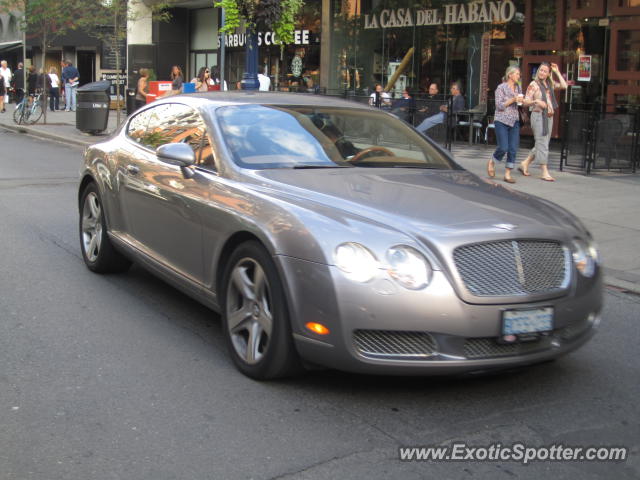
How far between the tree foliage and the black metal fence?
5481mm

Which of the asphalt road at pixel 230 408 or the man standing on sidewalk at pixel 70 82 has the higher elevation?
the man standing on sidewalk at pixel 70 82

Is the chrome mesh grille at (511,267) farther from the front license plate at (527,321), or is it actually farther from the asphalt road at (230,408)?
the asphalt road at (230,408)

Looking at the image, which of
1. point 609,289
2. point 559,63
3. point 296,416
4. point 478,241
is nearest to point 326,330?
point 296,416

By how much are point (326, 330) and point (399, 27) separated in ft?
69.9

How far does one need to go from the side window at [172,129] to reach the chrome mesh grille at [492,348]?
7.02 ft

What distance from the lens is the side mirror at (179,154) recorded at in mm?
5383

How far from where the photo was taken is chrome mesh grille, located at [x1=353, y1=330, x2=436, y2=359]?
4.21 meters

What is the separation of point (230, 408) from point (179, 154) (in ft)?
5.91

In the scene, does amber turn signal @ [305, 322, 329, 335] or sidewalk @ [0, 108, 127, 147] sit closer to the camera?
amber turn signal @ [305, 322, 329, 335]

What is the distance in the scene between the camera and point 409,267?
4.18m

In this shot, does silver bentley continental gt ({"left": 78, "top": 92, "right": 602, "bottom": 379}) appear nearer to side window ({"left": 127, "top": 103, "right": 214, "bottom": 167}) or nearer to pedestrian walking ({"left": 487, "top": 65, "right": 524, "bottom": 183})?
side window ({"left": 127, "top": 103, "right": 214, "bottom": 167})

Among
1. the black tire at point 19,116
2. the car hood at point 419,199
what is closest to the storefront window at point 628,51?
the car hood at point 419,199

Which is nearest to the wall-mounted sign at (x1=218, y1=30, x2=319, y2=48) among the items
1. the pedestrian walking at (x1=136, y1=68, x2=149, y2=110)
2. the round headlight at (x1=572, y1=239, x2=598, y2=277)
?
the pedestrian walking at (x1=136, y1=68, x2=149, y2=110)

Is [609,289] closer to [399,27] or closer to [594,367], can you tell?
[594,367]
